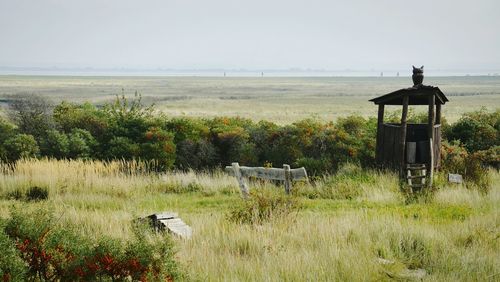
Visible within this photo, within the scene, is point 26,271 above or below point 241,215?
above

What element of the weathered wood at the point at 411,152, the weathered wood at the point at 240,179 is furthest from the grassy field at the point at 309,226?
the weathered wood at the point at 411,152

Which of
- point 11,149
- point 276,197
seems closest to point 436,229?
point 276,197

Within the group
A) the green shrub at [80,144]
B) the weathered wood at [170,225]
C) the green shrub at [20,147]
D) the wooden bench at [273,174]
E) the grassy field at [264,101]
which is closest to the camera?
the weathered wood at [170,225]

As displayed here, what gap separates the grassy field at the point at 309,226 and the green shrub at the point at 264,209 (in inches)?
8.1

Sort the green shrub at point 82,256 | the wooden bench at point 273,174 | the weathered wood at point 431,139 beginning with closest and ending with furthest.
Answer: the green shrub at point 82,256 < the wooden bench at point 273,174 < the weathered wood at point 431,139

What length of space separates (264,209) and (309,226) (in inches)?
56.3

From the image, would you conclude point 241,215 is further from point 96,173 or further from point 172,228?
point 96,173

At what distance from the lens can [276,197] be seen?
10422 millimetres

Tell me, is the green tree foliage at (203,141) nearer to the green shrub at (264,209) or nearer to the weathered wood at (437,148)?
the weathered wood at (437,148)

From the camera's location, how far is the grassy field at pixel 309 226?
6.92 meters

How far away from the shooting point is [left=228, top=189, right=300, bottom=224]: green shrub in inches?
379

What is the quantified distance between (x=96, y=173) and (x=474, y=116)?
13.9 meters

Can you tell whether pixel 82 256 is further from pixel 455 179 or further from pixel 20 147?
pixel 20 147

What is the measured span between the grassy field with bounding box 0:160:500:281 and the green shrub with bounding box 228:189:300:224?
21 cm
